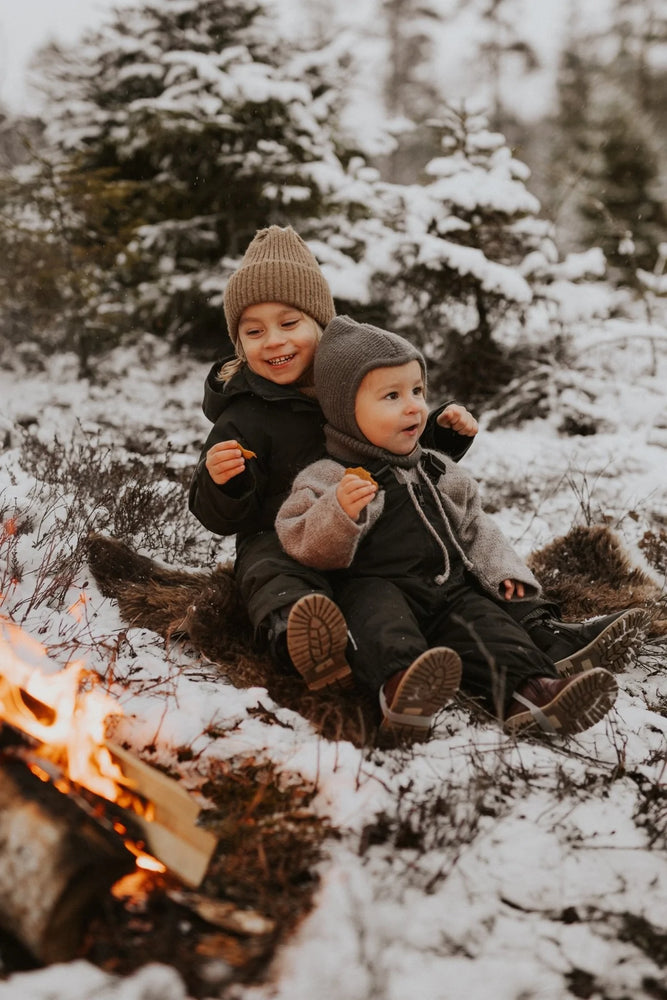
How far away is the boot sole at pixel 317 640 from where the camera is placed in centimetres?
256

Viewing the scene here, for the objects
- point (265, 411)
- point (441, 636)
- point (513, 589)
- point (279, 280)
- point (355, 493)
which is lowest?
point (441, 636)

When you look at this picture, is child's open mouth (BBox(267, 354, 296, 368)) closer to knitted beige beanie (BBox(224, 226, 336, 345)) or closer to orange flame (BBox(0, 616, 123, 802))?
knitted beige beanie (BBox(224, 226, 336, 345))

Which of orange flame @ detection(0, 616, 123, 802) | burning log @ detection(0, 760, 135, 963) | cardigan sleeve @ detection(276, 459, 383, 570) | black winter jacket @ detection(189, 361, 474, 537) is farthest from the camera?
black winter jacket @ detection(189, 361, 474, 537)

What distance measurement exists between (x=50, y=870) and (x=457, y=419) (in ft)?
8.29

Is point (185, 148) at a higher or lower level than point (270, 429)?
higher

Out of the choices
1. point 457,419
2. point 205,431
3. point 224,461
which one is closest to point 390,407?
point 457,419

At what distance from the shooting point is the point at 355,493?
9.01 feet

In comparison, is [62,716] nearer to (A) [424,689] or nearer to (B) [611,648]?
(A) [424,689]

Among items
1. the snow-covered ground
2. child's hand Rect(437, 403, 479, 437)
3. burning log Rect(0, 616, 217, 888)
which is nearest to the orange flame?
burning log Rect(0, 616, 217, 888)

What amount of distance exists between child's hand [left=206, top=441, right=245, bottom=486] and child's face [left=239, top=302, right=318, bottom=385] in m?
0.52

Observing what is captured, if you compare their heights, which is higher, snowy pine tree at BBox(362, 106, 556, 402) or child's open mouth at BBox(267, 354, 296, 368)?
snowy pine tree at BBox(362, 106, 556, 402)

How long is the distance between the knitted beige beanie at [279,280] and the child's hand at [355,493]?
1058mm

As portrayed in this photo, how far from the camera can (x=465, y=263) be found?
21.8 ft

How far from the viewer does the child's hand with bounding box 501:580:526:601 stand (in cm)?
323
